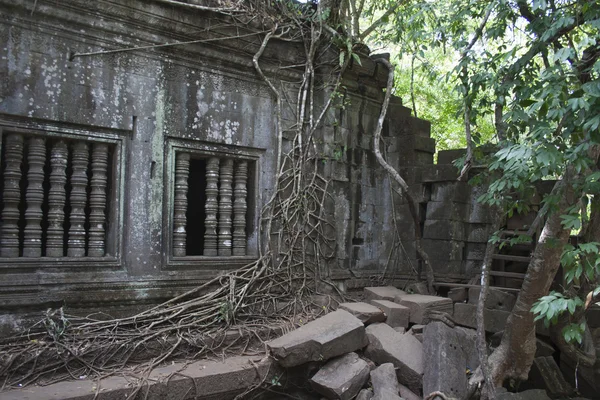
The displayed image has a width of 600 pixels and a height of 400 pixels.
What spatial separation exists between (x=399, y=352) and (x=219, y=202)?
2421mm

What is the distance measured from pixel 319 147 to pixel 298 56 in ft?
3.57

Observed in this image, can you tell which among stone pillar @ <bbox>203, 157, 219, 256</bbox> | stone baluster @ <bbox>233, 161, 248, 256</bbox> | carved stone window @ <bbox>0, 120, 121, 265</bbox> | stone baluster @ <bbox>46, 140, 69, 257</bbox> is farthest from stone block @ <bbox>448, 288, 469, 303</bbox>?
stone baluster @ <bbox>46, 140, 69, 257</bbox>

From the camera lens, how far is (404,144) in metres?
6.69

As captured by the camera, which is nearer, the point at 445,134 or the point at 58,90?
the point at 58,90

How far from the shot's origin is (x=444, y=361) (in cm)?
434

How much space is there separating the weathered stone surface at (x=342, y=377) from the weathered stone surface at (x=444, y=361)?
557 millimetres

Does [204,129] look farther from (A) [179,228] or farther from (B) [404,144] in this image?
(B) [404,144]

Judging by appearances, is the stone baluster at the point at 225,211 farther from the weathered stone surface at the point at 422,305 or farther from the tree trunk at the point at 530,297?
the tree trunk at the point at 530,297

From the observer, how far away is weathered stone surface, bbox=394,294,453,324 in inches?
206

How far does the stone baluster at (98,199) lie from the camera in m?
4.57

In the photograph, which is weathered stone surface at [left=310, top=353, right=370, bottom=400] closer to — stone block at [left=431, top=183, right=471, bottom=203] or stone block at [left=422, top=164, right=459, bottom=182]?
stone block at [left=431, top=183, right=471, bottom=203]

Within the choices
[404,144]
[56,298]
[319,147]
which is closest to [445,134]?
[404,144]

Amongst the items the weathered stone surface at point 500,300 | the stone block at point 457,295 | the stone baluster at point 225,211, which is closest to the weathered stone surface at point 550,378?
the weathered stone surface at point 500,300

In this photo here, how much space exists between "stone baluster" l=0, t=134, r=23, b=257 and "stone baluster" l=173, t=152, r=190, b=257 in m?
1.41
